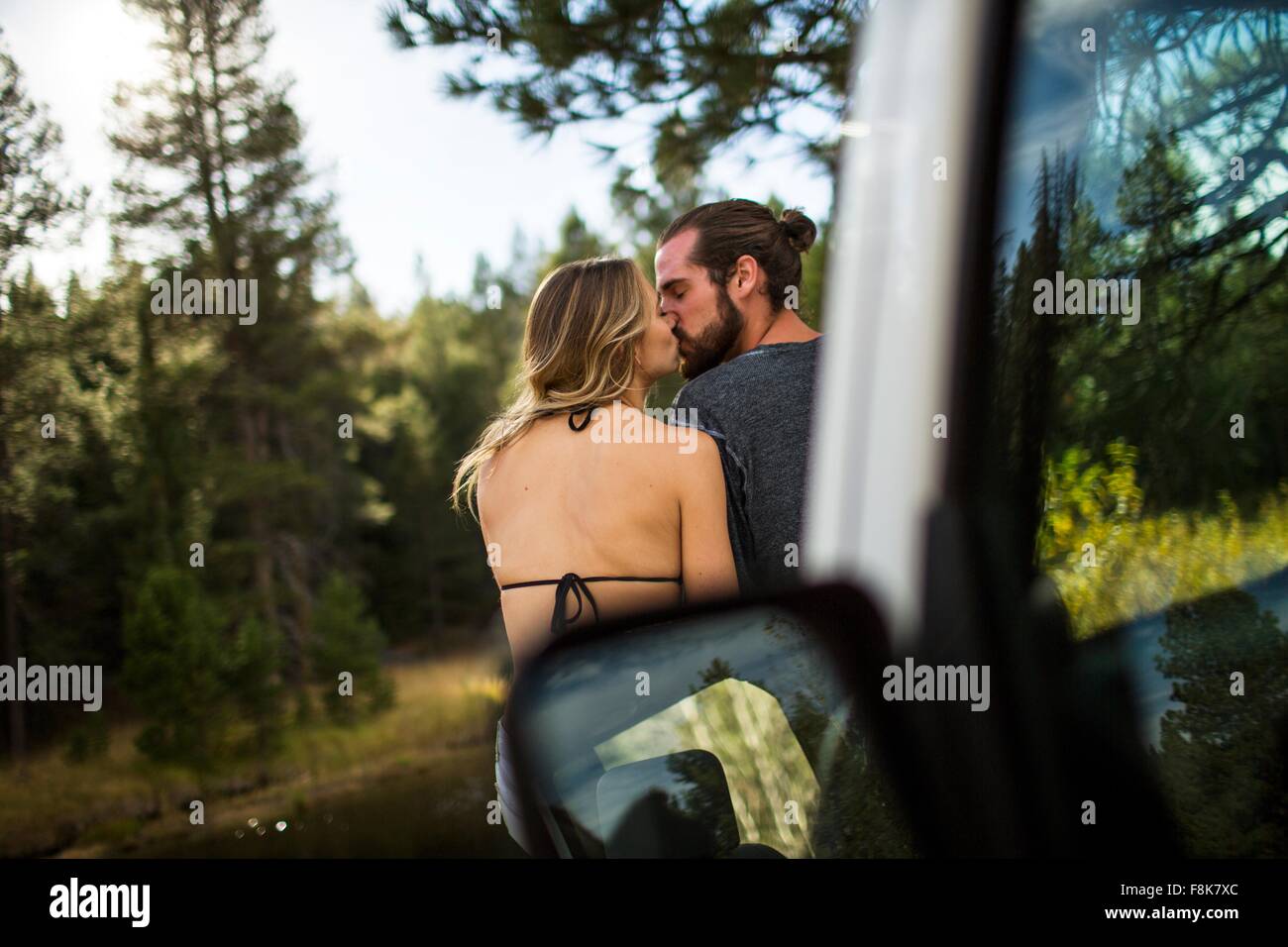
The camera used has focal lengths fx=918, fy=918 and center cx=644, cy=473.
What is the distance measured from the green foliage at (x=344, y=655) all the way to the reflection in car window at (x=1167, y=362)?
1347 cm

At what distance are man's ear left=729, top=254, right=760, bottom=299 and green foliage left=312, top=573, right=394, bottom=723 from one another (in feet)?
42.2

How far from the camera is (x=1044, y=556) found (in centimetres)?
146

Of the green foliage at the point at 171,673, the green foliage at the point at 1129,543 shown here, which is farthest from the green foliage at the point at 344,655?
the green foliage at the point at 1129,543

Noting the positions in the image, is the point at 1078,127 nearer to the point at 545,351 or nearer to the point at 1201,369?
the point at 1201,369

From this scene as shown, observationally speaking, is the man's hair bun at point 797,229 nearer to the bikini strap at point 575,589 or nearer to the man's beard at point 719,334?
the man's beard at point 719,334

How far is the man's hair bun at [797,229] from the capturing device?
6.86ft

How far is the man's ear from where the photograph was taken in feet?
6.64

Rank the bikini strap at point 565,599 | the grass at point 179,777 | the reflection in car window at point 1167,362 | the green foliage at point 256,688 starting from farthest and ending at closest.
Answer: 1. the green foliage at point 256,688
2. the grass at point 179,777
3. the bikini strap at point 565,599
4. the reflection in car window at point 1167,362

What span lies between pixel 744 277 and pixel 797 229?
7.8 inches

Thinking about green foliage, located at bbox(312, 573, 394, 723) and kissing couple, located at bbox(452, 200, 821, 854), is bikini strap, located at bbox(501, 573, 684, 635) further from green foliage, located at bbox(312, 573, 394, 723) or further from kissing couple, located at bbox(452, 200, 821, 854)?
green foliage, located at bbox(312, 573, 394, 723)

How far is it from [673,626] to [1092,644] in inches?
25.6

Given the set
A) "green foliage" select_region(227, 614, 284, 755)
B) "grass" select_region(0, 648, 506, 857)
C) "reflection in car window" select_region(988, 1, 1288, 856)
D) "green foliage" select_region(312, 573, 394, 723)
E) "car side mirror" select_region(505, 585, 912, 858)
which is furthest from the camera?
"green foliage" select_region(312, 573, 394, 723)

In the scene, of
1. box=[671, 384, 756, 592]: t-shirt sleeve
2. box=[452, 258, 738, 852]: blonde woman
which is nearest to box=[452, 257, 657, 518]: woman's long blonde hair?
box=[452, 258, 738, 852]: blonde woman

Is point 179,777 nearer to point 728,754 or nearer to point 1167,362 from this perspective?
point 728,754
